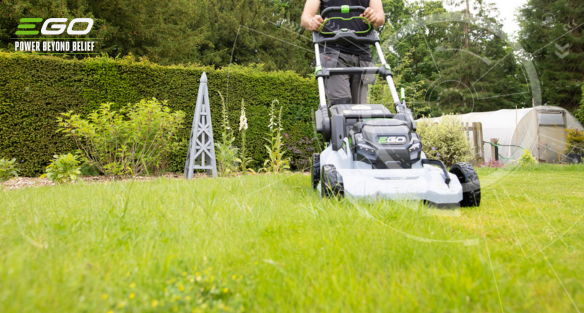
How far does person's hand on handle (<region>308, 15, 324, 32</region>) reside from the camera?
338cm

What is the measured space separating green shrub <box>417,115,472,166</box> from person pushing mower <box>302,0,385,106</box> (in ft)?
13.3

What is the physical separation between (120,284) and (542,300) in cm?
119

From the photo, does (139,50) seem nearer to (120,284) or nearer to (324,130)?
(324,130)

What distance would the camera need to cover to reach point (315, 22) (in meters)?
3.39

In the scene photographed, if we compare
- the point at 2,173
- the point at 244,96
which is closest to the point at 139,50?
the point at 244,96

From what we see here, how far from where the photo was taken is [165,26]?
12.9 meters

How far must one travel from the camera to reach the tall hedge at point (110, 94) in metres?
5.91

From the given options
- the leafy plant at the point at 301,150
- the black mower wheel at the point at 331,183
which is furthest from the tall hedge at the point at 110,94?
the black mower wheel at the point at 331,183

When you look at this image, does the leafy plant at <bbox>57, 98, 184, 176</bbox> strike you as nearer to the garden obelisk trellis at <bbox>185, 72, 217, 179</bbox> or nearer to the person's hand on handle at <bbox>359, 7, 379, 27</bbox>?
the garden obelisk trellis at <bbox>185, 72, 217, 179</bbox>

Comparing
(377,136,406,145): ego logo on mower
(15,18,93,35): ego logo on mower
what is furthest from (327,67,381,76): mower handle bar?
(15,18,93,35): ego logo on mower

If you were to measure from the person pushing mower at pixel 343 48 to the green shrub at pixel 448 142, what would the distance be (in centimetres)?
404

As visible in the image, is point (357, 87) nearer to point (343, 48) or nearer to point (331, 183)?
point (343, 48)

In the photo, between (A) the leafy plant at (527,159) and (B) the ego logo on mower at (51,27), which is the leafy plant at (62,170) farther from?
(A) the leafy plant at (527,159)

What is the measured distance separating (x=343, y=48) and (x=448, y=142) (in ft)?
15.1
